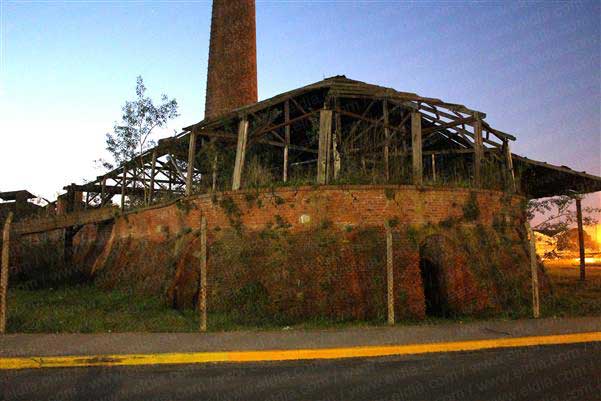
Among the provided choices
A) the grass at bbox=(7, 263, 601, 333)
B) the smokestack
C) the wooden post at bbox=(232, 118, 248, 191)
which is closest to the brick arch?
the grass at bbox=(7, 263, 601, 333)

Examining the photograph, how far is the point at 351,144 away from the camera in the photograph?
1645cm

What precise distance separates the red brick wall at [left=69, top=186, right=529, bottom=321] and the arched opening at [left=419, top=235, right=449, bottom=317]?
165 mm

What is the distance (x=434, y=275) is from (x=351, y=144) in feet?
23.4

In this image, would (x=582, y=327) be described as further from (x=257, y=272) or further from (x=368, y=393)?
(x=257, y=272)

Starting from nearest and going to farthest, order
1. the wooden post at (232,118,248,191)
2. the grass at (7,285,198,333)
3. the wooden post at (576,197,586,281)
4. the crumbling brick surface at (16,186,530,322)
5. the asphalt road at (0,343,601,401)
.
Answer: the asphalt road at (0,343,601,401), the grass at (7,285,198,333), the crumbling brick surface at (16,186,530,322), the wooden post at (232,118,248,191), the wooden post at (576,197,586,281)

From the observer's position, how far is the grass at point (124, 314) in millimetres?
8852

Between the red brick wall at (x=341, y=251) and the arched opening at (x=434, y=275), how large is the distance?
0.17m

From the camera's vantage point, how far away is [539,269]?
12.6 m

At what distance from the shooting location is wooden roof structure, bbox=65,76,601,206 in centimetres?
1272

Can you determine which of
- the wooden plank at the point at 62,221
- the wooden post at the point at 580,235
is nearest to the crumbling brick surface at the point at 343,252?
the wooden plank at the point at 62,221

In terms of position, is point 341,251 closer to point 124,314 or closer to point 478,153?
point 124,314

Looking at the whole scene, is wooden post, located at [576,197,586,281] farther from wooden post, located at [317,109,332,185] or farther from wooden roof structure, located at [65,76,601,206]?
wooden post, located at [317,109,332,185]

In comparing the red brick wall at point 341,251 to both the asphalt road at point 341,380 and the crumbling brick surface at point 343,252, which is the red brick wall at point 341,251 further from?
the asphalt road at point 341,380

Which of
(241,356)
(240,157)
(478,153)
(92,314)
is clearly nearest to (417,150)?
(478,153)
